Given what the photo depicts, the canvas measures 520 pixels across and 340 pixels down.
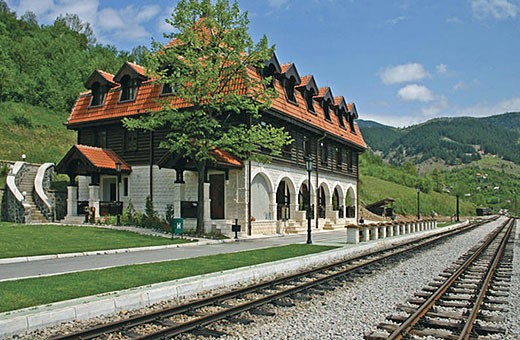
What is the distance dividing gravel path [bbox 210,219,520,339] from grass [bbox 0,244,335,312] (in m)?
3.08

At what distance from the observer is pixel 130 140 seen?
28578mm

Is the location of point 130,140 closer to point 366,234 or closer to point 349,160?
point 366,234

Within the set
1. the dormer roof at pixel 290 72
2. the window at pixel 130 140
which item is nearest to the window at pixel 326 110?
the dormer roof at pixel 290 72

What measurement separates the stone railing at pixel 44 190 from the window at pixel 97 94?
4.84 meters

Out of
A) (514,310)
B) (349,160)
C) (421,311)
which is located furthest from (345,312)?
(349,160)

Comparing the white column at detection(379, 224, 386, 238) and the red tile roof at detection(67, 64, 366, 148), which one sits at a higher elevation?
the red tile roof at detection(67, 64, 366, 148)

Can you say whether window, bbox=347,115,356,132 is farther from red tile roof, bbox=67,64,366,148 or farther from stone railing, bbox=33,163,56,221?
stone railing, bbox=33,163,56,221

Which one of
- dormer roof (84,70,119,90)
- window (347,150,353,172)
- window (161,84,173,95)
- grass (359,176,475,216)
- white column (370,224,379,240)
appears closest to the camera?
white column (370,224,379,240)

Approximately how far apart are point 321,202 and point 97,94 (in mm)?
17711

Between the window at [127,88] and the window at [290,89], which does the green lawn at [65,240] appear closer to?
the window at [127,88]

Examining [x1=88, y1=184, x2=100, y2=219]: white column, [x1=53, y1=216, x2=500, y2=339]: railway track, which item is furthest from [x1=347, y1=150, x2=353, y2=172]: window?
[x1=53, y1=216, x2=500, y2=339]: railway track

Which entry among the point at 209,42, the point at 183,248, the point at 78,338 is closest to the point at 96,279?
the point at 78,338

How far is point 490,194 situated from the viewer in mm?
138000

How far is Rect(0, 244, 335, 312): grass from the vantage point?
830 cm
